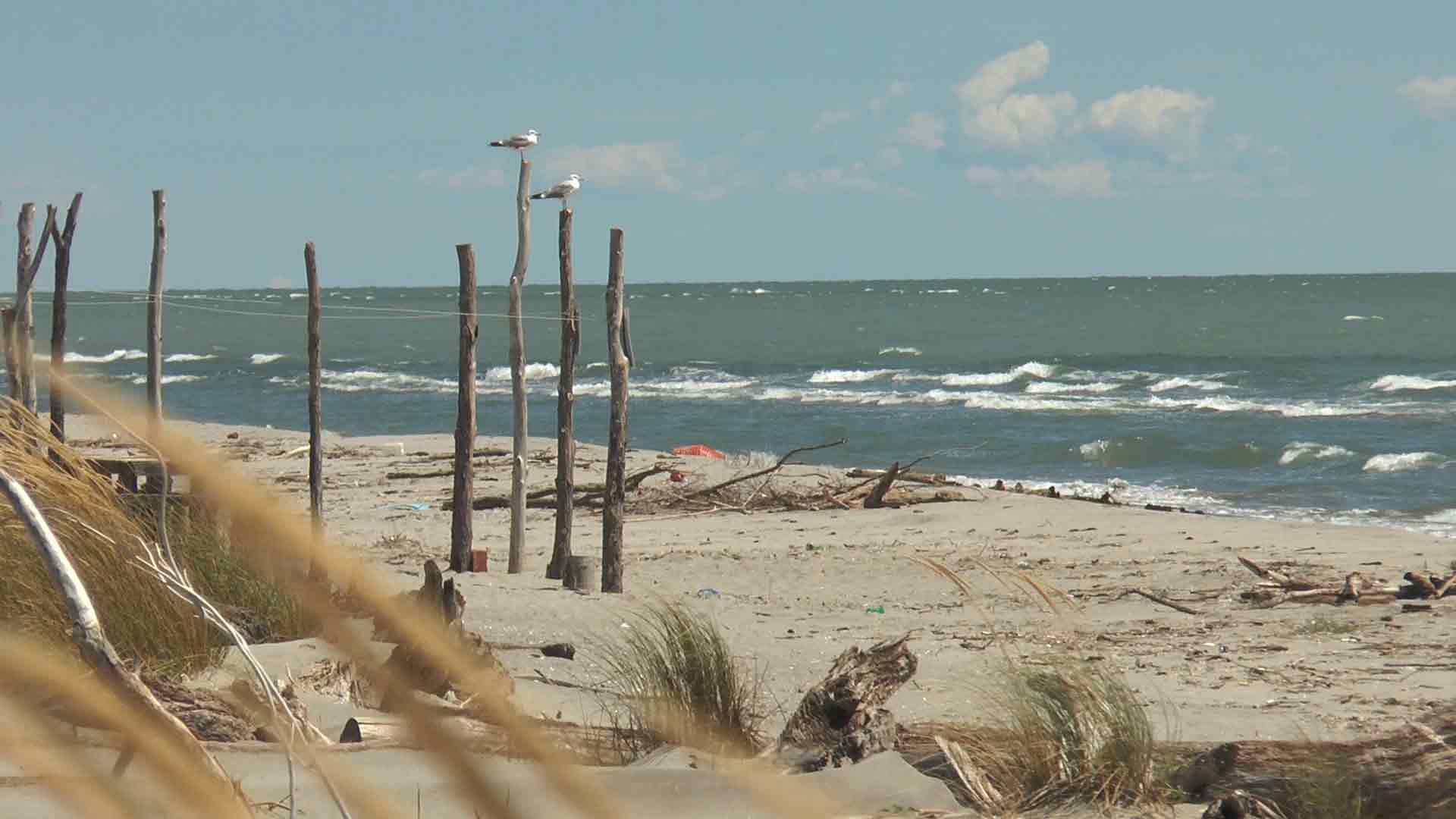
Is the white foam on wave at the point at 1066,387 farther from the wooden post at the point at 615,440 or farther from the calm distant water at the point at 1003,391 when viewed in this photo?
the wooden post at the point at 615,440

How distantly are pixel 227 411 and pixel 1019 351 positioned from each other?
25400 mm

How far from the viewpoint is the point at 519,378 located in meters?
10.6

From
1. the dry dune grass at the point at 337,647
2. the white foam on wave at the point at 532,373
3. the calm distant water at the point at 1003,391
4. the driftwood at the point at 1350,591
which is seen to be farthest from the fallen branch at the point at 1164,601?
the white foam on wave at the point at 532,373

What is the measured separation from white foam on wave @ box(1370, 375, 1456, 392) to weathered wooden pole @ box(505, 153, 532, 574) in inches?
964

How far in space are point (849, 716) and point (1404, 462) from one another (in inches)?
674

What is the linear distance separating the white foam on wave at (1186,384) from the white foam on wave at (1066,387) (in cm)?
87

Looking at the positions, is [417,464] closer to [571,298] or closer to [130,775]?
[571,298]

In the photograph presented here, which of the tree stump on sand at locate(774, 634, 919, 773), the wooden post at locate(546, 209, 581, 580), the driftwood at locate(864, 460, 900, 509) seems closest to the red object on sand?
the driftwood at locate(864, 460, 900, 509)

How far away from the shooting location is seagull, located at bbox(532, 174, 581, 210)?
1087 centimetres

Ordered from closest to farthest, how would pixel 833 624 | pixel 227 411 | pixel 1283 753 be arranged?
pixel 1283 753 → pixel 833 624 → pixel 227 411

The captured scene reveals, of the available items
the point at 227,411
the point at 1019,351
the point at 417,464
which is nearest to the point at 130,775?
the point at 417,464

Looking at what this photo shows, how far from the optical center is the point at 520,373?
35.2 feet

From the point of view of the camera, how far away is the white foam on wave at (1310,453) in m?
20.2

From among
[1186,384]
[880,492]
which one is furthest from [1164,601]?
[1186,384]
